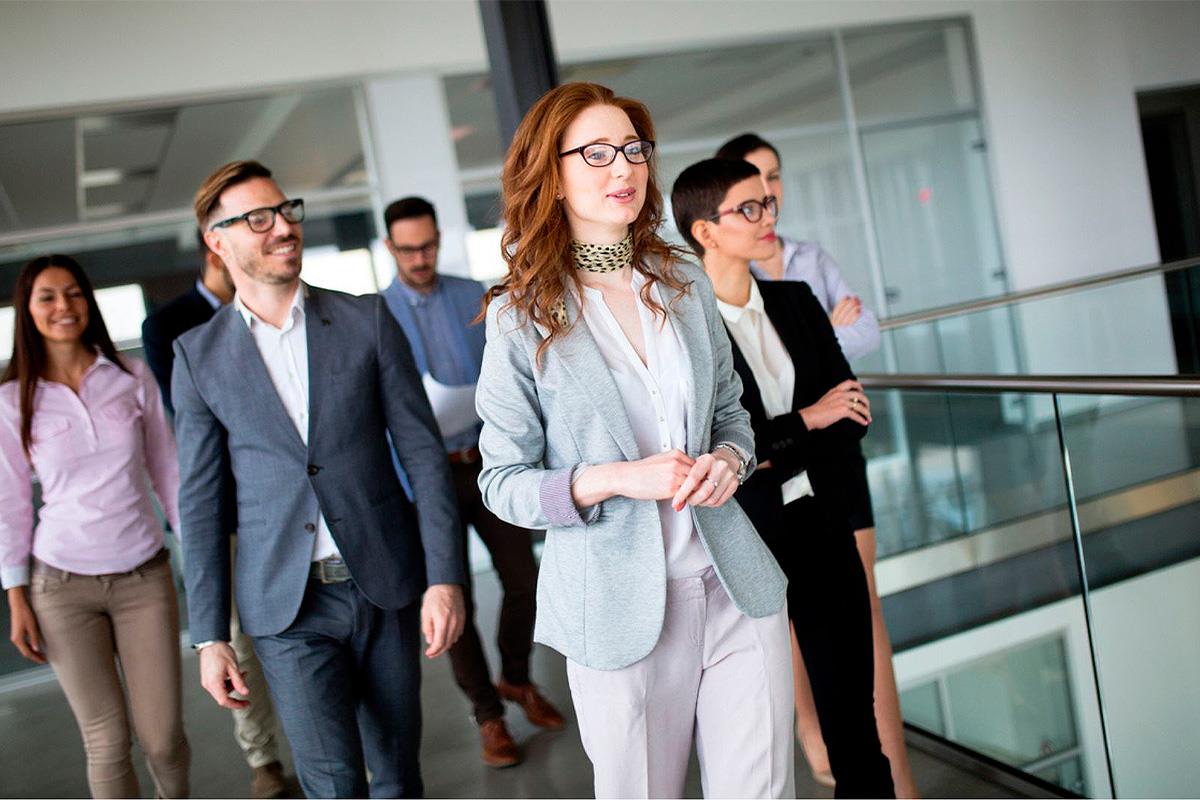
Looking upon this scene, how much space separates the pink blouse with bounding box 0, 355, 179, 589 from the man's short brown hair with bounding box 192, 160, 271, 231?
103 centimetres

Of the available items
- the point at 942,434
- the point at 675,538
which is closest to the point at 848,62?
the point at 942,434

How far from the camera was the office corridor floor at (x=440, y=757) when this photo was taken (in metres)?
3.41

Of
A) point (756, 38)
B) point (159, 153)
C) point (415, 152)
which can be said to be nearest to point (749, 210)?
point (415, 152)

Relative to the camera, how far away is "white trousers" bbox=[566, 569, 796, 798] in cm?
182

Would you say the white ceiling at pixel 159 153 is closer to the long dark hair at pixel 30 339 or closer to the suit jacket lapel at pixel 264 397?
the long dark hair at pixel 30 339

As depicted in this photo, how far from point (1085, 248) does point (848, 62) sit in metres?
2.44

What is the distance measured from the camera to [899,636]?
4.60 metres

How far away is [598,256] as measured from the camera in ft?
6.21

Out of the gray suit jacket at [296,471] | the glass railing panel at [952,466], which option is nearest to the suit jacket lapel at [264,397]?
the gray suit jacket at [296,471]

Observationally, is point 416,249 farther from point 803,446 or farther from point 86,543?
point 803,446

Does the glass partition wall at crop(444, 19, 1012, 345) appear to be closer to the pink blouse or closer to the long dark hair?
the long dark hair

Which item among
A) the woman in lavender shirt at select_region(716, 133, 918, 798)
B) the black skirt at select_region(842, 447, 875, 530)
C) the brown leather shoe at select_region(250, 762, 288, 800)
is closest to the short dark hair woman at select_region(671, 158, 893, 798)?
the woman in lavender shirt at select_region(716, 133, 918, 798)

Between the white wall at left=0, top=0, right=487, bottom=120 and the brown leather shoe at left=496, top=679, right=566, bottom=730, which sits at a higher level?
the white wall at left=0, top=0, right=487, bottom=120

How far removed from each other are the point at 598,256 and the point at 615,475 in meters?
0.40
